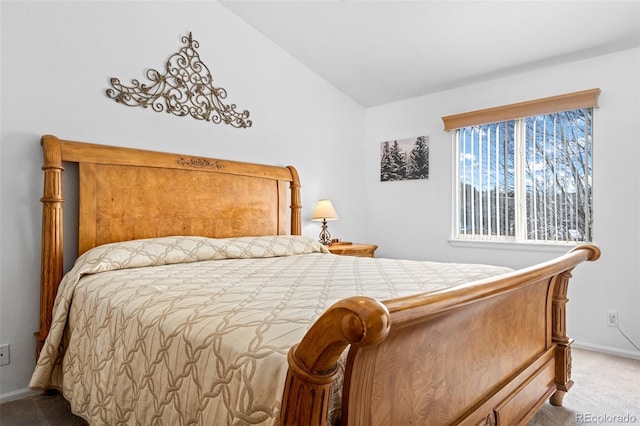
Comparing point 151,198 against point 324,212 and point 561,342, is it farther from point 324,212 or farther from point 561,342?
point 561,342

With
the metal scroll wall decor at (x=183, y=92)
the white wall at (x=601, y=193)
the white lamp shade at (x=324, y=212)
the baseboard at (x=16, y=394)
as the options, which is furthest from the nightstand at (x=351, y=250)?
the baseboard at (x=16, y=394)

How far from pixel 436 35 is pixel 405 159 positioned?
1402mm

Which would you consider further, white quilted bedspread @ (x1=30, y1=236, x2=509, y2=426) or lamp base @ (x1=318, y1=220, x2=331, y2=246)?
lamp base @ (x1=318, y1=220, x2=331, y2=246)

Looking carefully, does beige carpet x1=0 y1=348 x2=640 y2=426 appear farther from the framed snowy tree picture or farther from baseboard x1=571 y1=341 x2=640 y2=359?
the framed snowy tree picture

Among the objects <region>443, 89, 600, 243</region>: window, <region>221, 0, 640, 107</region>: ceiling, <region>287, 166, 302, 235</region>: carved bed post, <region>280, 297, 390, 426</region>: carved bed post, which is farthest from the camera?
<region>287, 166, 302, 235</region>: carved bed post

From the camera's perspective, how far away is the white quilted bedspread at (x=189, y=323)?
94cm

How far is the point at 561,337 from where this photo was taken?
200 cm

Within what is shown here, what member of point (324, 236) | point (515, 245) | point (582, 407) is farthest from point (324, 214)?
point (582, 407)

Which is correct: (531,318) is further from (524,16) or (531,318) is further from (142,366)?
(524,16)

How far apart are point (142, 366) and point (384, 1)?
2805 mm

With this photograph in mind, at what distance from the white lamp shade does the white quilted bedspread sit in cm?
127

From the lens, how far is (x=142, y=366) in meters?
1.25

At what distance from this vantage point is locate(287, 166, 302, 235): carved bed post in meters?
3.59

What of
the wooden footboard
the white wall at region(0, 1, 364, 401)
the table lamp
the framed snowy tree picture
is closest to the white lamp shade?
the table lamp
